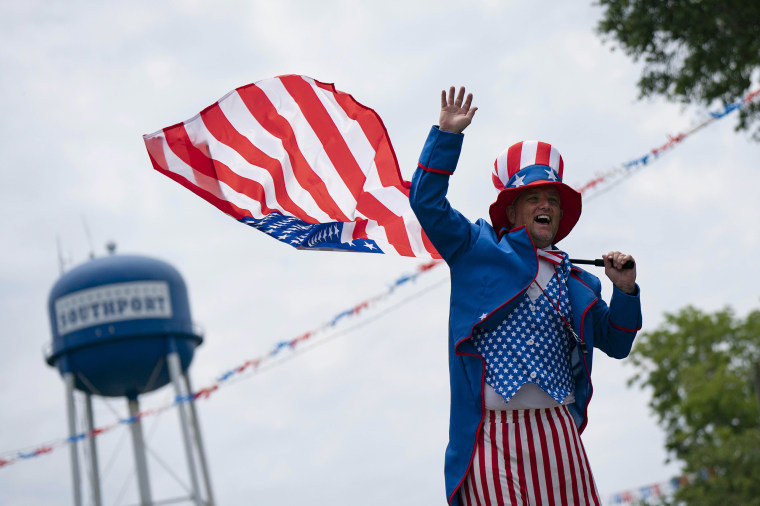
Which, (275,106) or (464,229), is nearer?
(464,229)

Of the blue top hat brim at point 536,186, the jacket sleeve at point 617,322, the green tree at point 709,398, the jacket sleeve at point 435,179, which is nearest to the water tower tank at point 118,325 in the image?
the green tree at point 709,398

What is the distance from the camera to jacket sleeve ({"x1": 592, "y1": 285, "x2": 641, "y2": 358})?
373cm

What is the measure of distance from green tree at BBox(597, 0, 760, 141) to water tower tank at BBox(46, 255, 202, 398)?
1328cm

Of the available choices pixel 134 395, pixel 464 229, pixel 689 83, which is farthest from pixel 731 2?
pixel 134 395

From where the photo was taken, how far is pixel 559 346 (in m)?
3.63

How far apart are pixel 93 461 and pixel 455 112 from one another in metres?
20.9

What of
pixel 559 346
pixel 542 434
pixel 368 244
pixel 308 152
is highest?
pixel 308 152

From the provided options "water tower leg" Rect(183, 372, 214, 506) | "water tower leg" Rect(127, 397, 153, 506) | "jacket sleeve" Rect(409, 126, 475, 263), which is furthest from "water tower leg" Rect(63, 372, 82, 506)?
"jacket sleeve" Rect(409, 126, 475, 263)

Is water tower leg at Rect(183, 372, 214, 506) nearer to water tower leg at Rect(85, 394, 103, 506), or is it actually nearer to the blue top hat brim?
water tower leg at Rect(85, 394, 103, 506)

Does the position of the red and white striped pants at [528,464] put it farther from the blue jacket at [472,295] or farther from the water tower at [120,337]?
the water tower at [120,337]

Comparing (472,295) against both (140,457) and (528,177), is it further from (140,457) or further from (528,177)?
(140,457)

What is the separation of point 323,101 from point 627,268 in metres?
1.63

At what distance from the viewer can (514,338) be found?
11.7 feet

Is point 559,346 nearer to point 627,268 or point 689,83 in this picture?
point 627,268
